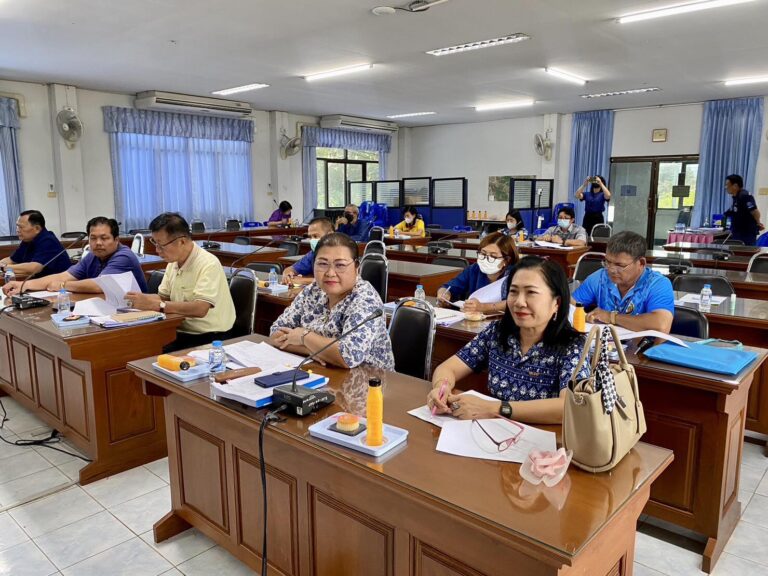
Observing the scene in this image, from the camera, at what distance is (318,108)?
33.4ft

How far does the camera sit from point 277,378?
1826 millimetres

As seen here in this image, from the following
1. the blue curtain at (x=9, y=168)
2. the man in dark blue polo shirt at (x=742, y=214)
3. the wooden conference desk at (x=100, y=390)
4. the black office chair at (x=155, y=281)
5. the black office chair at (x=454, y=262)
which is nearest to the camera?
the wooden conference desk at (x=100, y=390)

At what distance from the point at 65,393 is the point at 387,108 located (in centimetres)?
817

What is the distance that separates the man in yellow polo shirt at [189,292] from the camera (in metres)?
3.01

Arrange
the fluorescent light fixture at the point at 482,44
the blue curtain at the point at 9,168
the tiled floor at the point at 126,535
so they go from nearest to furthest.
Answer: the tiled floor at the point at 126,535, the fluorescent light fixture at the point at 482,44, the blue curtain at the point at 9,168

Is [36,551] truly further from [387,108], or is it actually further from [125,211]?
[387,108]

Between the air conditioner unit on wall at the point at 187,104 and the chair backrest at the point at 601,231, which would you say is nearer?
the chair backrest at the point at 601,231

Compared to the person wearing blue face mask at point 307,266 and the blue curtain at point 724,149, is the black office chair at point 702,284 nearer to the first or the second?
the person wearing blue face mask at point 307,266

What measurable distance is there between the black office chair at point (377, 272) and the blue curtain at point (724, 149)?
7.12 meters

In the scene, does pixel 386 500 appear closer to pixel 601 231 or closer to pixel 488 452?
pixel 488 452

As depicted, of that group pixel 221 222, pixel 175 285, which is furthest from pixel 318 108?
pixel 175 285

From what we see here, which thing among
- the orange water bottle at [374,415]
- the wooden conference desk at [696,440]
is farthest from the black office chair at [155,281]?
the wooden conference desk at [696,440]

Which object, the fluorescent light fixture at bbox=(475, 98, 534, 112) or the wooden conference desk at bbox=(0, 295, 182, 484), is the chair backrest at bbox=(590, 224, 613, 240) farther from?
the wooden conference desk at bbox=(0, 295, 182, 484)

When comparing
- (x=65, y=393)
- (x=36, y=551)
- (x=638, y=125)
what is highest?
(x=638, y=125)
